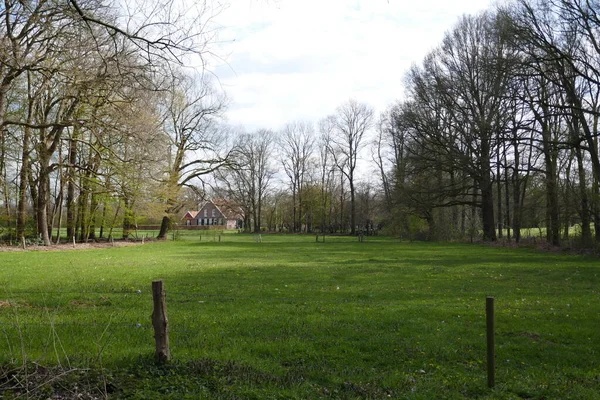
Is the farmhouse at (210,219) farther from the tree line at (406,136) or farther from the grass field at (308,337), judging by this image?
the grass field at (308,337)

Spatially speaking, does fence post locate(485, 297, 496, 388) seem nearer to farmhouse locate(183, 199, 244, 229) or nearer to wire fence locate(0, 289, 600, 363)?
wire fence locate(0, 289, 600, 363)

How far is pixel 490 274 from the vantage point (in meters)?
17.5

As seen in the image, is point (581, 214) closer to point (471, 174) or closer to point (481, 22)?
point (471, 174)

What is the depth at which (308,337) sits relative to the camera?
25.7 feet

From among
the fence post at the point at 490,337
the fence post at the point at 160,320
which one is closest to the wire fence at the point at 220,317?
the fence post at the point at 160,320

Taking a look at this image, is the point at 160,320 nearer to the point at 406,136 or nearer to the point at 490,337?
the point at 490,337

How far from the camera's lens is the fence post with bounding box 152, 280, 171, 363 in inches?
A: 217

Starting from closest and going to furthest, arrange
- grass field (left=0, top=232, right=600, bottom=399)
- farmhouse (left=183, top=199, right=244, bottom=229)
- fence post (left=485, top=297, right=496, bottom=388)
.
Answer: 1. fence post (left=485, top=297, right=496, bottom=388)
2. grass field (left=0, top=232, right=600, bottom=399)
3. farmhouse (left=183, top=199, right=244, bottom=229)

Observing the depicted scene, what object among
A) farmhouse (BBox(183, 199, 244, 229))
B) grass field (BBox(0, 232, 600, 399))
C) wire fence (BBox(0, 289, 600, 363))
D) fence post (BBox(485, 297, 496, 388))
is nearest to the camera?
fence post (BBox(485, 297, 496, 388))

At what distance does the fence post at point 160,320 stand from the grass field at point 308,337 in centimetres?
19

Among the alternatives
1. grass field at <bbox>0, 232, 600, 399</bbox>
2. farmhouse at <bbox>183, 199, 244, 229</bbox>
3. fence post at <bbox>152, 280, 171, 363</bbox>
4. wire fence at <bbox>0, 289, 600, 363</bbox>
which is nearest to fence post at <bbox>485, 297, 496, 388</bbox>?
grass field at <bbox>0, 232, 600, 399</bbox>

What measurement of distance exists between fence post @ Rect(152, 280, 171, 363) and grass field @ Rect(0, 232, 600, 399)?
0.19 metres

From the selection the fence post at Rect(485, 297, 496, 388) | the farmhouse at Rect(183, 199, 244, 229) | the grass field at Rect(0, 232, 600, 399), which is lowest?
the grass field at Rect(0, 232, 600, 399)

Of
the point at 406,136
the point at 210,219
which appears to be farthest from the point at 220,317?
the point at 210,219
